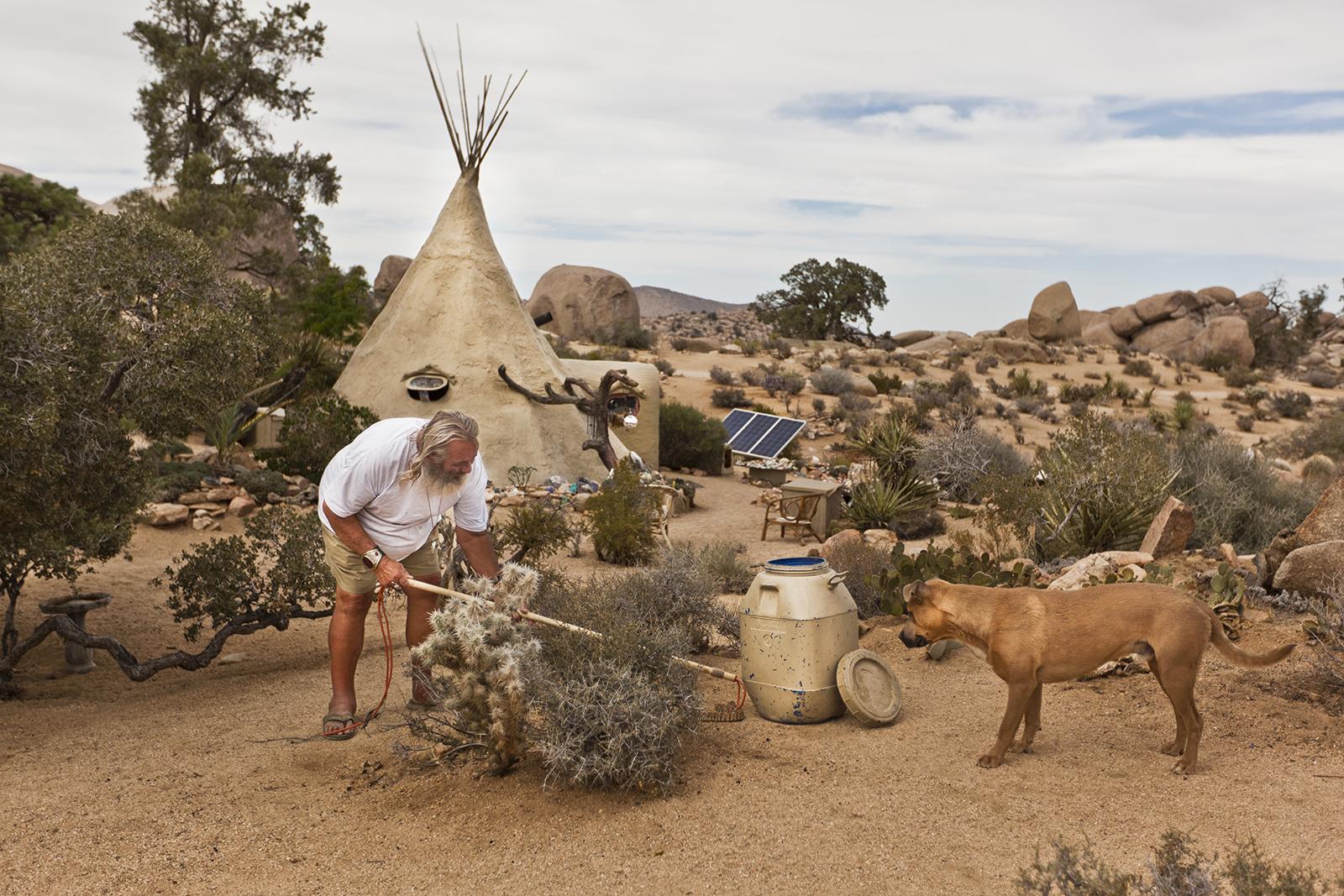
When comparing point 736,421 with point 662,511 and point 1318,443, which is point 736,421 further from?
point 1318,443

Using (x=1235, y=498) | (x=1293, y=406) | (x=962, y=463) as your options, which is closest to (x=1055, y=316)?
(x=1293, y=406)

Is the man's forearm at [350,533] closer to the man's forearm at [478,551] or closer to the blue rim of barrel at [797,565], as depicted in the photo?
the man's forearm at [478,551]

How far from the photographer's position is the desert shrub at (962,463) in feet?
51.1

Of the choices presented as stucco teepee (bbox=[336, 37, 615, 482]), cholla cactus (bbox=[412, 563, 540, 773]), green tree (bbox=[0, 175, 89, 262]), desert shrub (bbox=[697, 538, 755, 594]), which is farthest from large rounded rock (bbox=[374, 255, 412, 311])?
cholla cactus (bbox=[412, 563, 540, 773])

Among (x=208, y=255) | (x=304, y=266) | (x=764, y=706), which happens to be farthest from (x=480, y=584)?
(x=304, y=266)

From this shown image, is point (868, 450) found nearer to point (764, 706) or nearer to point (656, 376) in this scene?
point (656, 376)

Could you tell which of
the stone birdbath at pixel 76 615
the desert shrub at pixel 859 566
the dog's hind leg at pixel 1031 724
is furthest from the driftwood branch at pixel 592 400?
the dog's hind leg at pixel 1031 724

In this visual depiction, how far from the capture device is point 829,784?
188 inches

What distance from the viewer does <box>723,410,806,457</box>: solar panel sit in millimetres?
20531

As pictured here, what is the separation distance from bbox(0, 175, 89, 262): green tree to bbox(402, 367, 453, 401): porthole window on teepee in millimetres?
7503

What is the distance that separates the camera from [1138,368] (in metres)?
35.7

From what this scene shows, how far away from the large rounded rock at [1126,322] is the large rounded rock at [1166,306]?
0.22 metres

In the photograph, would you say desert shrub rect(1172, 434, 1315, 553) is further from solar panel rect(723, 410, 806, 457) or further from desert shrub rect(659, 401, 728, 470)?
desert shrub rect(659, 401, 728, 470)

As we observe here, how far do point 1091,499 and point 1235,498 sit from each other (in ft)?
6.43
